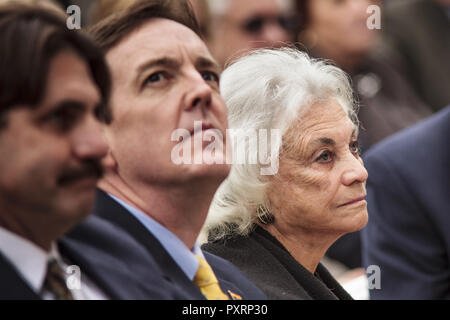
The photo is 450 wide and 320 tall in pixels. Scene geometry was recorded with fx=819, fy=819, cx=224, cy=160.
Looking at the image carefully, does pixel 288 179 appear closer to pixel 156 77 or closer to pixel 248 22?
pixel 156 77

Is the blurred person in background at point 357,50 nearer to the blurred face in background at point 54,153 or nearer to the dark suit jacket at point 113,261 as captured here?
the dark suit jacket at point 113,261

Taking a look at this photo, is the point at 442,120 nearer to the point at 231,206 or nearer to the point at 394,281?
the point at 394,281

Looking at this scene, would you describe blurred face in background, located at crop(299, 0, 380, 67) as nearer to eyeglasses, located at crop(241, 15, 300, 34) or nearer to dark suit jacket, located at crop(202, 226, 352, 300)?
eyeglasses, located at crop(241, 15, 300, 34)

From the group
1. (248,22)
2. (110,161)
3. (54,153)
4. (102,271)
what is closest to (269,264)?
(110,161)

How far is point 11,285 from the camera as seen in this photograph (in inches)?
46.8

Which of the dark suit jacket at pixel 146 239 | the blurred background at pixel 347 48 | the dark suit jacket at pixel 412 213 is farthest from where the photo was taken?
the blurred background at pixel 347 48

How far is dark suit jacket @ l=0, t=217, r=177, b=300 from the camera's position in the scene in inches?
54.2

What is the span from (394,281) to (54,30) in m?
2.11

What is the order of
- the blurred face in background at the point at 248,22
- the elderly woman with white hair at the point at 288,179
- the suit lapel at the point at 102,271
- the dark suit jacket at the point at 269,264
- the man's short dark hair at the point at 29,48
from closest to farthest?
the man's short dark hair at the point at 29,48
the suit lapel at the point at 102,271
the dark suit jacket at the point at 269,264
the elderly woman with white hair at the point at 288,179
the blurred face in background at the point at 248,22

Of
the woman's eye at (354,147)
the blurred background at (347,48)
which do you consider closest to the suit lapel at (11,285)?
the woman's eye at (354,147)

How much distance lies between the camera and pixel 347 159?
6.62 feet

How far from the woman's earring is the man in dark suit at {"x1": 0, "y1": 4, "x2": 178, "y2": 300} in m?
0.79

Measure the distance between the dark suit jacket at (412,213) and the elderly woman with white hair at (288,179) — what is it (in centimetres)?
96

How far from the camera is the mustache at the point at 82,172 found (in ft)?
3.86
